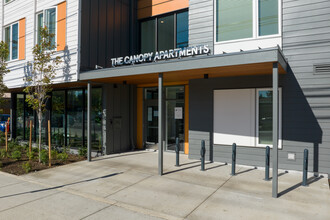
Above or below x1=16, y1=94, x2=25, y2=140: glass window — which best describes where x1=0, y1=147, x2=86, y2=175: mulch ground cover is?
below

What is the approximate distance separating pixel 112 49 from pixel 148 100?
276 centimetres

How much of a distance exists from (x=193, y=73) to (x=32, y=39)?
8298mm

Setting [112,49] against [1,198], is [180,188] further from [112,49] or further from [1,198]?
[112,49]

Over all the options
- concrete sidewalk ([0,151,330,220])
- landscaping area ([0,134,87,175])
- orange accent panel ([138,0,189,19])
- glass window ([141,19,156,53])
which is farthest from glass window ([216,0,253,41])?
landscaping area ([0,134,87,175])

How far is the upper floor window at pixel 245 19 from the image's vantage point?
7.56 metres

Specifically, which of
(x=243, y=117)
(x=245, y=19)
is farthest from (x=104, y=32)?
(x=243, y=117)

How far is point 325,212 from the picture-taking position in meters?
4.59

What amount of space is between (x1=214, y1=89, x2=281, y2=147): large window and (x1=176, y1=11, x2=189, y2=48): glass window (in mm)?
3161

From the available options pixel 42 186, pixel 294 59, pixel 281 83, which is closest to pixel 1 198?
pixel 42 186

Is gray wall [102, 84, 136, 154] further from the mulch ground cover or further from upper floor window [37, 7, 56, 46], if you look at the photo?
upper floor window [37, 7, 56, 46]

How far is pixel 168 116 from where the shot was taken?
10.5 metres

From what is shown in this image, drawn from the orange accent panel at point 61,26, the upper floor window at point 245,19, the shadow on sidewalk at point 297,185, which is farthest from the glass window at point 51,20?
the shadow on sidewalk at point 297,185

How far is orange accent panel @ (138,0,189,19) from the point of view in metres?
10.4

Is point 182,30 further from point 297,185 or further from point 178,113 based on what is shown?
point 297,185
